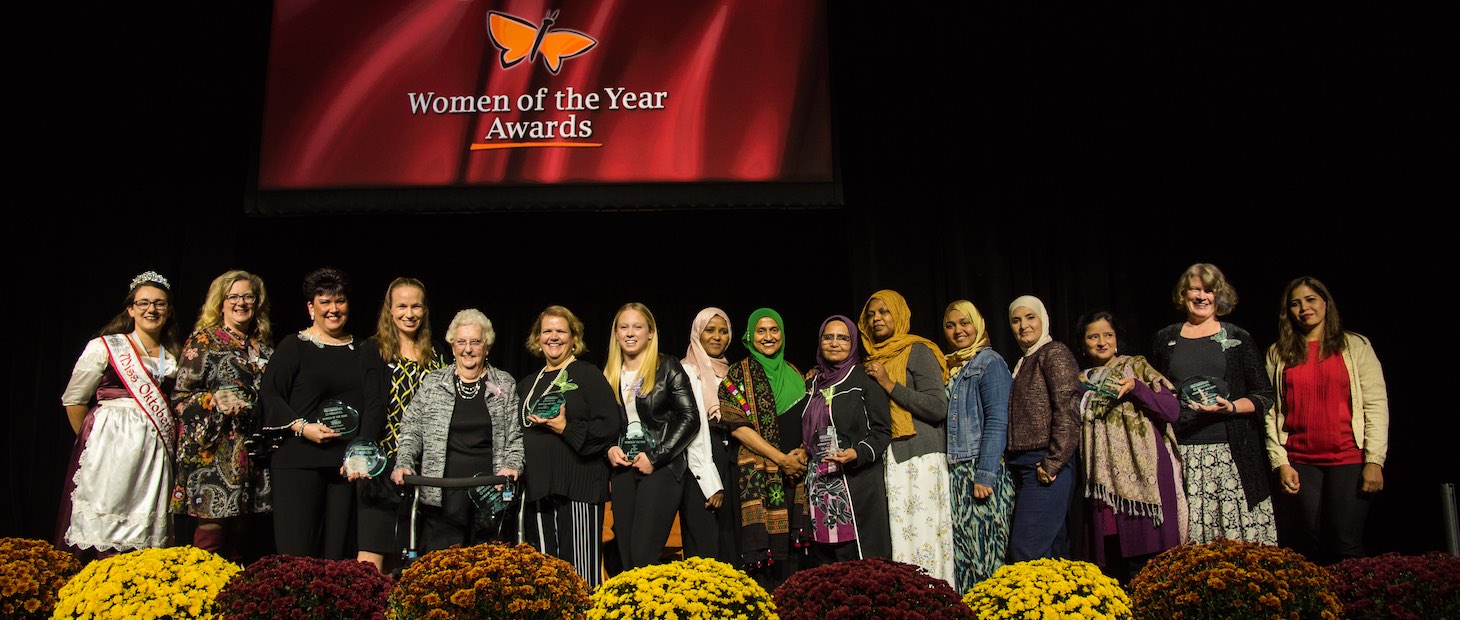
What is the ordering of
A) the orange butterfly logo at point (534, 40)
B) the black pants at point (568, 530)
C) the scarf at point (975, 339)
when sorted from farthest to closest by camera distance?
the orange butterfly logo at point (534, 40) < the scarf at point (975, 339) < the black pants at point (568, 530)

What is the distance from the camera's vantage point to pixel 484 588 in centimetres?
257

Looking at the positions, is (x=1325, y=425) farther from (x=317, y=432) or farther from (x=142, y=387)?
(x=142, y=387)

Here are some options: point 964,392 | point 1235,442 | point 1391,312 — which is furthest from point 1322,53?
point 964,392

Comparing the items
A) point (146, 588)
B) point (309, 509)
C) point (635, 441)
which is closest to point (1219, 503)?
point (635, 441)

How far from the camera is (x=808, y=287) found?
5535 millimetres

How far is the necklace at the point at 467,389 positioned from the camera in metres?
3.71

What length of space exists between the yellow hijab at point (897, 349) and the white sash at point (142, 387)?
2.73 meters

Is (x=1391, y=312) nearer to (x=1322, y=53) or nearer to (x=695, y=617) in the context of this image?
(x=1322, y=53)

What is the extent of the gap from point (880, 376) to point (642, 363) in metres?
0.91

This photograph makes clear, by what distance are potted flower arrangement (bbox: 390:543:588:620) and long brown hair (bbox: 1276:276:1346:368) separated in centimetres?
296

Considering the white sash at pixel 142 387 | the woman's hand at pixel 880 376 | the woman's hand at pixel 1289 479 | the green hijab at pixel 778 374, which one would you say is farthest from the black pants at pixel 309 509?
the woman's hand at pixel 1289 479

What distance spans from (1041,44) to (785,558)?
9.62 ft

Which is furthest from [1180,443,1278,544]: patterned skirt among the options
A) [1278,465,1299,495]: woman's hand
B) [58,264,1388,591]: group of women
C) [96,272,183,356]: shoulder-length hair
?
Answer: [96,272,183,356]: shoulder-length hair

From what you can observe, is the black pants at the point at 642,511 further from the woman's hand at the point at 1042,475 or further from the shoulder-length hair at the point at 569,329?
the woman's hand at the point at 1042,475
